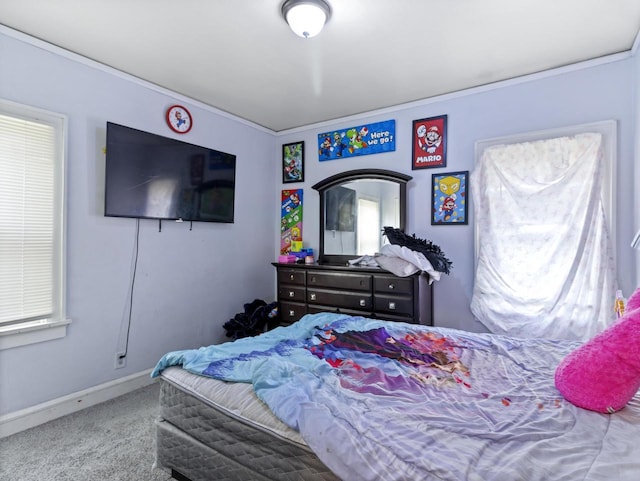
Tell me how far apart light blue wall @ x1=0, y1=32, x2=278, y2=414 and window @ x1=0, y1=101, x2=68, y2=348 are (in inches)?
2.8

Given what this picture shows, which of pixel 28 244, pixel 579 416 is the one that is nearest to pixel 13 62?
pixel 28 244

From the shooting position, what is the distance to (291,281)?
3506 mm

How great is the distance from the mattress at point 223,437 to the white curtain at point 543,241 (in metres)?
2.24

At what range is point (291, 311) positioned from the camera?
3496 mm

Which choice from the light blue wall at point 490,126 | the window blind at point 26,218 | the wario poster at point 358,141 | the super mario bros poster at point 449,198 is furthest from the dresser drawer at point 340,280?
the window blind at point 26,218

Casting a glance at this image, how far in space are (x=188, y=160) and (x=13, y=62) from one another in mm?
1241

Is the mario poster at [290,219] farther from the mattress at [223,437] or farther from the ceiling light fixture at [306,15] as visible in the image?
the mattress at [223,437]

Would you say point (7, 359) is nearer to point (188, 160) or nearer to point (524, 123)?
point (188, 160)

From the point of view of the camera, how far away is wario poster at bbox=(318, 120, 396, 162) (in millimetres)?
3441

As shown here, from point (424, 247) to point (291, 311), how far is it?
149 cm

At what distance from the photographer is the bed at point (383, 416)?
945 millimetres

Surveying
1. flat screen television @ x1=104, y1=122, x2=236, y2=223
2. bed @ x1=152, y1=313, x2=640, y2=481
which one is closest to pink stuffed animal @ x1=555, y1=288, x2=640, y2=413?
bed @ x1=152, y1=313, x2=640, y2=481

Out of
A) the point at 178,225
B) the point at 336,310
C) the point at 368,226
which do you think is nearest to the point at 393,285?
the point at 336,310

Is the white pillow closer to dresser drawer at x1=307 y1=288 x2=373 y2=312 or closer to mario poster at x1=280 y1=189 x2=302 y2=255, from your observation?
dresser drawer at x1=307 y1=288 x2=373 y2=312
